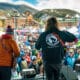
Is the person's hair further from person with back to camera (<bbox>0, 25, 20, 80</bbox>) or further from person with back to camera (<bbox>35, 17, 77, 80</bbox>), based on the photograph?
person with back to camera (<bbox>0, 25, 20, 80</bbox>)

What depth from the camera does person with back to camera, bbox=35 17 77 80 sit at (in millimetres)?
3537

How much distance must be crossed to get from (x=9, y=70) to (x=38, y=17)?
2.63 m

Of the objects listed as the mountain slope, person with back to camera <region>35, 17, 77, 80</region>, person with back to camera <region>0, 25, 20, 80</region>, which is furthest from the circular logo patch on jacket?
the mountain slope

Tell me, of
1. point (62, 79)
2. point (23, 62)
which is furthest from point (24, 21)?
point (62, 79)

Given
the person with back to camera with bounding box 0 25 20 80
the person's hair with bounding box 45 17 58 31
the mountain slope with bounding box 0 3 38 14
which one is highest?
the mountain slope with bounding box 0 3 38 14

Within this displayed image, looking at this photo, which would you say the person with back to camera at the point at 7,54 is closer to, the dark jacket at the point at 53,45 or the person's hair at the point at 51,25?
the dark jacket at the point at 53,45

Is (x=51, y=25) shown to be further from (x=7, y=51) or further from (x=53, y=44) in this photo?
(x=7, y=51)

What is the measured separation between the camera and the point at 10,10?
6082mm

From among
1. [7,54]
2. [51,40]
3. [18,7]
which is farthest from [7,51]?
[18,7]

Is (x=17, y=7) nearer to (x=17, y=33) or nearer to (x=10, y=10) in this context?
(x=10, y=10)

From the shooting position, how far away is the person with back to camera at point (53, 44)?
11.6 feet

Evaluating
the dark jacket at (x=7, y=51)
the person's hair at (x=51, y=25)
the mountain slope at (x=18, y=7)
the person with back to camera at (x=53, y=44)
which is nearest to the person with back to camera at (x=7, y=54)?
the dark jacket at (x=7, y=51)

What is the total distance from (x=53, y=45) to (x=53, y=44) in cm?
1

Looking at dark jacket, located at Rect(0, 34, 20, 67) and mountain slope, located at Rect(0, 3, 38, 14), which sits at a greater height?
mountain slope, located at Rect(0, 3, 38, 14)
